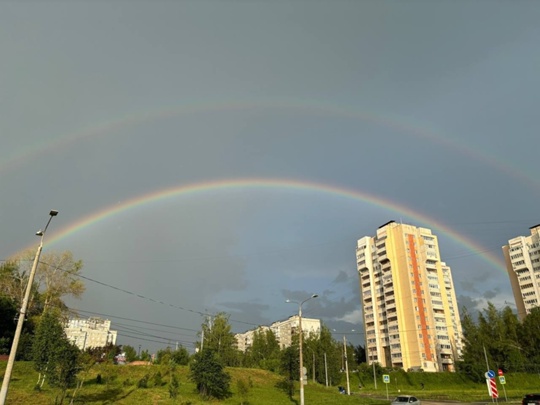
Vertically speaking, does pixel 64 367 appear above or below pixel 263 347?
below

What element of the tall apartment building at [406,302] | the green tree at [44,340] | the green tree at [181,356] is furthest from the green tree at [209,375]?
the tall apartment building at [406,302]

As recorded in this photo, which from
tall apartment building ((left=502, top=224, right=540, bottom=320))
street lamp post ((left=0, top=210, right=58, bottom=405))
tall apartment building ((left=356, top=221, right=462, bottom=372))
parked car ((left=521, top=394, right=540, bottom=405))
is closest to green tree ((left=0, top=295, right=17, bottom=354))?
street lamp post ((left=0, top=210, right=58, bottom=405))

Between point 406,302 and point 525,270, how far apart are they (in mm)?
50183

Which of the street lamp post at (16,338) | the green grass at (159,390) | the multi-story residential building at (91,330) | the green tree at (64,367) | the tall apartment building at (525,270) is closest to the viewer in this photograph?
the street lamp post at (16,338)

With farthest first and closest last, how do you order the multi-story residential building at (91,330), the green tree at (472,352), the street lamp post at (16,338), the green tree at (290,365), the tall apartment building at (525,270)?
the multi-story residential building at (91,330) < the tall apartment building at (525,270) < the green tree at (472,352) < the green tree at (290,365) < the street lamp post at (16,338)

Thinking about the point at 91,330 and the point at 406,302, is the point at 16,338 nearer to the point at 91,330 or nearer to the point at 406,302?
the point at 406,302

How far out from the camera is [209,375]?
129 ft

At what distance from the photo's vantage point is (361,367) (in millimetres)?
92125

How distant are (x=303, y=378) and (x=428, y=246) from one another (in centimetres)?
9723

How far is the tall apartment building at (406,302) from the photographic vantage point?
345ft

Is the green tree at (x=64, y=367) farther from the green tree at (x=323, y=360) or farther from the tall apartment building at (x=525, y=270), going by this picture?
the tall apartment building at (x=525, y=270)

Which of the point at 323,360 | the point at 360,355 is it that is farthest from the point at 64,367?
the point at 360,355

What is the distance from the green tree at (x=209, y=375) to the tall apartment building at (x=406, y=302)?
77.7m

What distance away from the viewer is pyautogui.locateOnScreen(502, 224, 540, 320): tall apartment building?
125m
